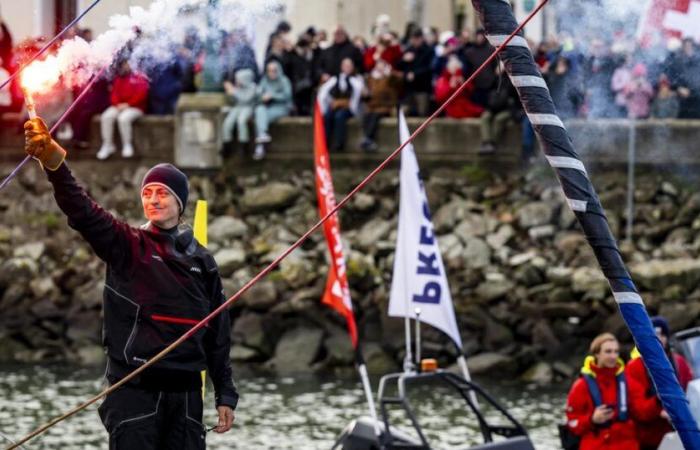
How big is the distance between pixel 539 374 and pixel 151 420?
16206 millimetres

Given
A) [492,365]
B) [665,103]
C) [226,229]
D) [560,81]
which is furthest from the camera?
[226,229]

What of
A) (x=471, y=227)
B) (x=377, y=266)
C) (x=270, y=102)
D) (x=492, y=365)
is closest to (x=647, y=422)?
(x=492, y=365)

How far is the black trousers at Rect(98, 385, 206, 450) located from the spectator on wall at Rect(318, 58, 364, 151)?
1879 cm

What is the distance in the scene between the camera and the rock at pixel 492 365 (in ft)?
81.2

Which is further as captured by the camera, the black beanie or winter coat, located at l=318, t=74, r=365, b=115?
winter coat, located at l=318, t=74, r=365, b=115

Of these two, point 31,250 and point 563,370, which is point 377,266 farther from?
point 31,250

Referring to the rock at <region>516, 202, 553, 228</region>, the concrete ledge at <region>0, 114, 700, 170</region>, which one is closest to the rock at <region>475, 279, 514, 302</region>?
the rock at <region>516, 202, 553, 228</region>

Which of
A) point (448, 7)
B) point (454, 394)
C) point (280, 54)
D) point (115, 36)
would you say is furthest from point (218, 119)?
point (115, 36)

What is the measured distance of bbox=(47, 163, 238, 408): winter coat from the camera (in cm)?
881

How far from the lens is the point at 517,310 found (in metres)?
26.4

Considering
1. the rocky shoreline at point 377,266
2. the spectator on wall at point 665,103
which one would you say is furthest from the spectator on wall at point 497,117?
the spectator on wall at point 665,103

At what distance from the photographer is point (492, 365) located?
81.5 feet

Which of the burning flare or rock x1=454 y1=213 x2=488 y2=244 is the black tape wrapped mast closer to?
the burning flare

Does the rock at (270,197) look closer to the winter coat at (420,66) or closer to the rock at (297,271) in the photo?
the rock at (297,271)
